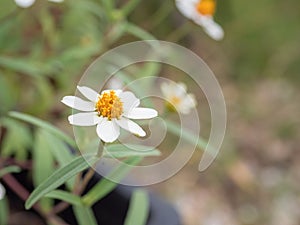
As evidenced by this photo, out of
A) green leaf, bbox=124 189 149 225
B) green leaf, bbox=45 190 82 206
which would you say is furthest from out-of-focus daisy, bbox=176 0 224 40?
green leaf, bbox=45 190 82 206

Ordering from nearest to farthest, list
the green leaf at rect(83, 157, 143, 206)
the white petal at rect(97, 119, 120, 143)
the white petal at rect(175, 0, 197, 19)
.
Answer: the white petal at rect(97, 119, 120, 143) → the green leaf at rect(83, 157, 143, 206) → the white petal at rect(175, 0, 197, 19)

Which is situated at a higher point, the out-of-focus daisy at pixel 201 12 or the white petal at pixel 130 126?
the out-of-focus daisy at pixel 201 12

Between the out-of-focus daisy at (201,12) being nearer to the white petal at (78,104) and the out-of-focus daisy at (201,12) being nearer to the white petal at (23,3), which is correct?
the white petal at (23,3)

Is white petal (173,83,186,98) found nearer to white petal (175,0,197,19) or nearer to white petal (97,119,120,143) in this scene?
white petal (175,0,197,19)

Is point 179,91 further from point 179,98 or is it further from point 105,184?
point 105,184

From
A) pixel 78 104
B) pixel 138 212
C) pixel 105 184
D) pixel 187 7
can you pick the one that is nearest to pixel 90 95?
pixel 78 104

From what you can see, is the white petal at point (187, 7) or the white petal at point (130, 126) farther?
the white petal at point (187, 7)

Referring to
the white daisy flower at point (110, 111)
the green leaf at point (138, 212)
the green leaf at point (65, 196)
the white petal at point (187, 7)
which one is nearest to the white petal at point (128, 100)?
the white daisy flower at point (110, 111)
